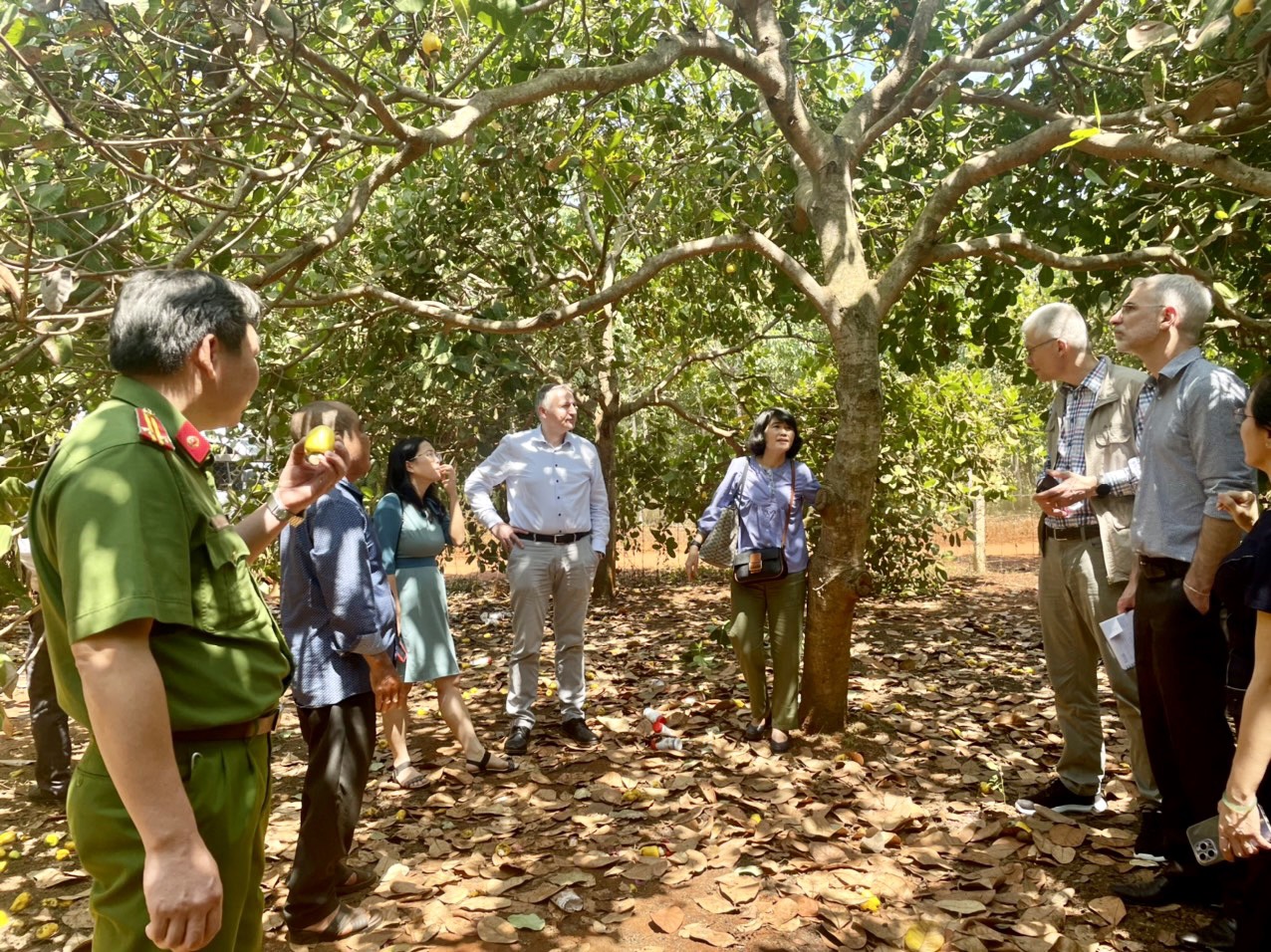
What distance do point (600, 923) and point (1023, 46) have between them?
5.18m

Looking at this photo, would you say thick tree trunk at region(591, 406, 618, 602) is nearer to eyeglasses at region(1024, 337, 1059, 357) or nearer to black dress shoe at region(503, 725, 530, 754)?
black dress shoe at region(503, 725, 530, 754)

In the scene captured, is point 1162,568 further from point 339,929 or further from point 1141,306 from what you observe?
point 339,929

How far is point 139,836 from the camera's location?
165cm

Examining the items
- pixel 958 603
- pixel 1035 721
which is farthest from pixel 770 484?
pixel 958 603

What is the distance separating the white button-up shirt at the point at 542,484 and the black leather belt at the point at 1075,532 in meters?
2.36

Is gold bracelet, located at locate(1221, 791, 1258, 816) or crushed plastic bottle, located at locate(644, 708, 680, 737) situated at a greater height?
gold bracelet, located at locate(1221, 791, 1258, 816)

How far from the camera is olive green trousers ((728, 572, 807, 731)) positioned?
492 centimetres

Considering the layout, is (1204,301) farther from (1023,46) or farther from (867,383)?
(1023,46)

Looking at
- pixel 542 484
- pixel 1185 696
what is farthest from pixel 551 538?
pixel 1185 696

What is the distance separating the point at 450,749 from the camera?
527 centimetres

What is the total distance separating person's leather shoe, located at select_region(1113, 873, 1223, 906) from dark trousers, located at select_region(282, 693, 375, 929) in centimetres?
285

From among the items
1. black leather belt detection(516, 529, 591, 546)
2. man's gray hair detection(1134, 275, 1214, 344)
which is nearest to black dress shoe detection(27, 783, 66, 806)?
black leather belt detection(516, 529, 591, 546)

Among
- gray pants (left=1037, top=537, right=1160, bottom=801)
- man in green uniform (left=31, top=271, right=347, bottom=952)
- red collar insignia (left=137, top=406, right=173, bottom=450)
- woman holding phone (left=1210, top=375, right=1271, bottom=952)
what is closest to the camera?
man in green uniform (left=31, top=271, right=347, bottom=952)

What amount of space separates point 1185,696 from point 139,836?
3167 mm
